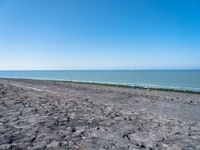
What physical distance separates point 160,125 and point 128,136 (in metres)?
1.63

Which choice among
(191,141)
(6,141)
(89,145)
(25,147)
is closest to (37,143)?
(25,147)

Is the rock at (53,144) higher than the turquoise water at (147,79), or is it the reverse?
the rock at (53,144)

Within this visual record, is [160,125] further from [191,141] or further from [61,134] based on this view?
[61,134]

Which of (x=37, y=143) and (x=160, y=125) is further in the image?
(x=160, y=125)

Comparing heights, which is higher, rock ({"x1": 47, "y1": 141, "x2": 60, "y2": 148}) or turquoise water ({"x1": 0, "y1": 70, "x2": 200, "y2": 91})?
rock ({"x1": 47, "y1": 141, "x2": 60, "y2": 148})

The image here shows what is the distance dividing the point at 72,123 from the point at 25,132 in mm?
1359

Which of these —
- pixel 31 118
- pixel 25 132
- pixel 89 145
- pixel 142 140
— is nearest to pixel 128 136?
pixel 142 140

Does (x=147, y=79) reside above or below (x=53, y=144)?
below

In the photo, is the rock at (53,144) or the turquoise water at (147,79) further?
the turquoise water at (147,79)

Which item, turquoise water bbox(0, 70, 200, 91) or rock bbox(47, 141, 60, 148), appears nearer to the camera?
rock bbox(47, 141, 60, 148)

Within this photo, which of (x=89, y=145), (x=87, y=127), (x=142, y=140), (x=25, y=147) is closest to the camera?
(x=25, y=147)

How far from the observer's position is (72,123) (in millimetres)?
5352

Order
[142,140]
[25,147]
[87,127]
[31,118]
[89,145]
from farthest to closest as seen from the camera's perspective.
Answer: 1. [31,118]
2. [87,127]
3. [142,140]
4. [89,145]
5. [25,147]

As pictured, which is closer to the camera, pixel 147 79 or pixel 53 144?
pixel 53 144
